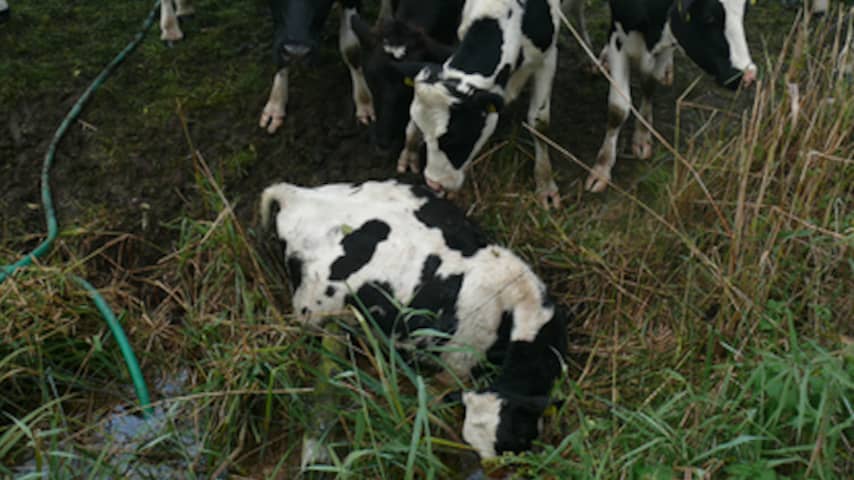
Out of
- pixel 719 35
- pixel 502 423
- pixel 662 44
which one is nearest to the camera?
pixel 502 423

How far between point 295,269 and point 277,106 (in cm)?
165

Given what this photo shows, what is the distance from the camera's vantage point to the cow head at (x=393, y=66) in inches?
185

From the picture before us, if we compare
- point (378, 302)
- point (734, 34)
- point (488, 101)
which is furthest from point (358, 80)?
point (734, 34)

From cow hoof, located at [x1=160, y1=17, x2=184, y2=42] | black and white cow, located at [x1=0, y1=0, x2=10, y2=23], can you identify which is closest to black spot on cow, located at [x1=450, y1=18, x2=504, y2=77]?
cow hoof, located at [x1=160, y1=17, x2=184, y2=42]

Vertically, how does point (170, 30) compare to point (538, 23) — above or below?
below

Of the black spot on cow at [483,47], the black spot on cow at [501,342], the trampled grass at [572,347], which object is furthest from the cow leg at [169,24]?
the black spot on cow at [501,342]

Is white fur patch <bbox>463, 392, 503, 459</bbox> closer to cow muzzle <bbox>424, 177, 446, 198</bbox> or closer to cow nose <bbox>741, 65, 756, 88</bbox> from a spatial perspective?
cow muzzle <bbox>424, 177, 446, 198</bbox>

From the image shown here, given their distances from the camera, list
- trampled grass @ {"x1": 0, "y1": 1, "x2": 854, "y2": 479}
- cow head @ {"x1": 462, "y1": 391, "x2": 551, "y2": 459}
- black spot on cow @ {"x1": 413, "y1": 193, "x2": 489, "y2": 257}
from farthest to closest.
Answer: black spot on cow @ {"x1": 413, "y1": 193, "x2": 489, "y2": 257} → cow head @ {"x1": 462, "y1": 391, "x2": 551, "y2": 459} → trampled grass @ {"x1": 0, "y1": 1, "x2": 854, "y2": 479}

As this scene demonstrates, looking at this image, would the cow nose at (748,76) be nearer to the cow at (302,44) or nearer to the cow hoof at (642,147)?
the cow hoof at (642,147)

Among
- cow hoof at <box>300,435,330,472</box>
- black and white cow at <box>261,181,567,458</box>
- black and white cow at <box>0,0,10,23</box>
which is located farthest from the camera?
black and white cow at <box>0,0,10,23</box>

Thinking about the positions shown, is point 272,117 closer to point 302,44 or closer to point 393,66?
point 302,44

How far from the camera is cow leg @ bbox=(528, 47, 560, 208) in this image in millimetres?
4840

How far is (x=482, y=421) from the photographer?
3.34 meters

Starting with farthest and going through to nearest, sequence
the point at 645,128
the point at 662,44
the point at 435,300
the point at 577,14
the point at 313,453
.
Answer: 1. the point at 577,14
2. the point at 645,128
3. the point at 662,44
4. the point at 435,300
5. the point at 313,453
